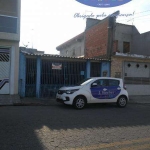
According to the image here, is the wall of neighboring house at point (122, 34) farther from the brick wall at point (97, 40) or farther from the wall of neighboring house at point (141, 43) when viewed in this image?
the brick wall at point (97, 40)

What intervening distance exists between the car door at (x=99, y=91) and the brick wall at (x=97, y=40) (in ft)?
21.1

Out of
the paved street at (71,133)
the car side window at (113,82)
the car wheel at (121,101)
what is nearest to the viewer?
the paved street at (71,133)

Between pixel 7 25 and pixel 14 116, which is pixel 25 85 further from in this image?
pixel 14 116

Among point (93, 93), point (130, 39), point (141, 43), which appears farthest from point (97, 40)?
point (93, 93)

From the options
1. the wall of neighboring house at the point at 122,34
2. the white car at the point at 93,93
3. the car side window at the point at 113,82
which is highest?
the wall of neighboring house at the point at 122,34

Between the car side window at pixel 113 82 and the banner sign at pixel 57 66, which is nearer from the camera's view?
the car side window at pixel 113 82

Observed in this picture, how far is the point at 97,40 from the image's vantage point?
61.8ft

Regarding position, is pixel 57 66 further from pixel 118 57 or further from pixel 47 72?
pixel 118 57

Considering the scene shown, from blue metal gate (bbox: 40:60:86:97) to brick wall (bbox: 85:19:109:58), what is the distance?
12.0ft

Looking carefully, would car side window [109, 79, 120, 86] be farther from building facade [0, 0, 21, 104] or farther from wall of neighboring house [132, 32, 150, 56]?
wall of neighboring house [132, 32, 150, 56]

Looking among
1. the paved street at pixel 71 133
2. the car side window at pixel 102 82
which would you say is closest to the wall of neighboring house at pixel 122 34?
the car side window at pixel 102 82

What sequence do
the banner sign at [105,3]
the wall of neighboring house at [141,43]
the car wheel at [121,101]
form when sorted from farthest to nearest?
the wall of neighboring house at [141,43] → the car wheel at [121,101] → the banner sign at [105,3]

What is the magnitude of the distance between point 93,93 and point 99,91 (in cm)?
37

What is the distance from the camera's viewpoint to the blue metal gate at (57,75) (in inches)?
527
